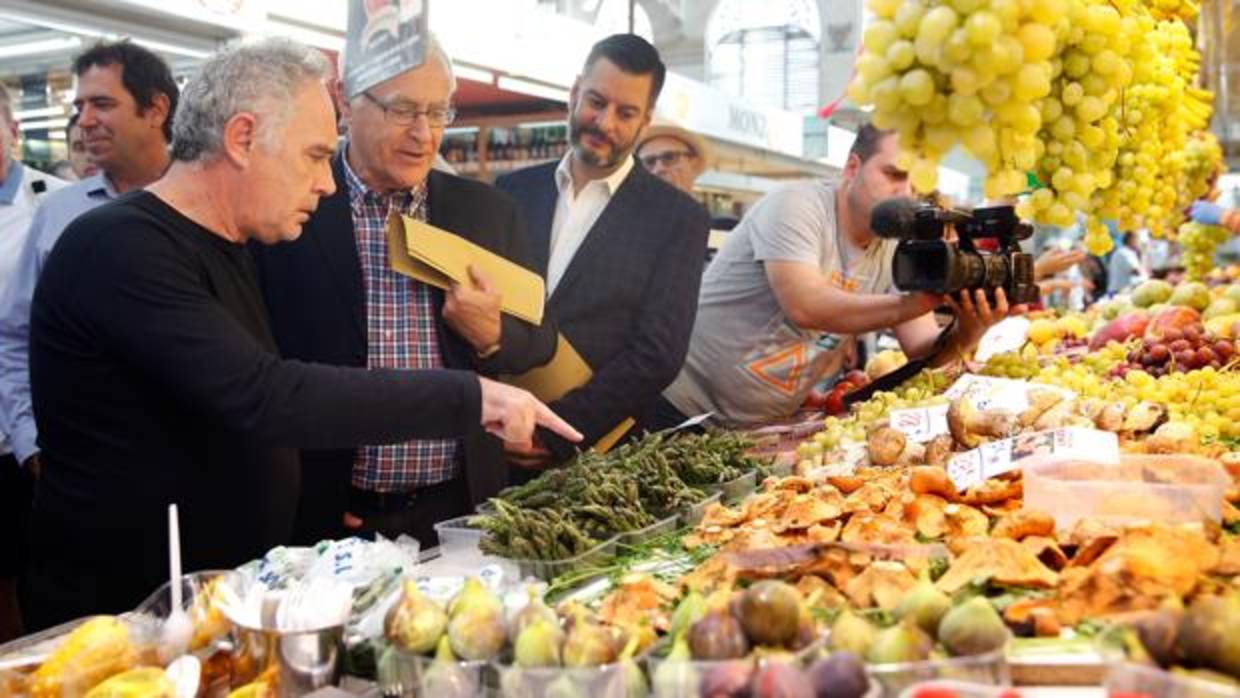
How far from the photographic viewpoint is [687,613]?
1.24 metres

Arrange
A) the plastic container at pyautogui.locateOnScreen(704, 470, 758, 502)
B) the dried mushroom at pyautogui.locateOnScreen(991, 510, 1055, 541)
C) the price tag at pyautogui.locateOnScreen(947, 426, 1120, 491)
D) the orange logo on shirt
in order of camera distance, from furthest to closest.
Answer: the orange logo on shirt → the plastic container at pyautogui.locateOnScreen(704, 470, 758, 502) → the price tag at pyautogui.locateOnScreen(947, 426, 1120, 491) → the dried mushroom at pyautogui.locateOnScreen(991, 510, 1055, 541)

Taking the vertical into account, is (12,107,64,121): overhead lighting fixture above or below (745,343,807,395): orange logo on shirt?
above

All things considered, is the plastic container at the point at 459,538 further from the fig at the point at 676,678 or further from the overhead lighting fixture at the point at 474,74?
the overhead lighting fixture at the point at 474,74

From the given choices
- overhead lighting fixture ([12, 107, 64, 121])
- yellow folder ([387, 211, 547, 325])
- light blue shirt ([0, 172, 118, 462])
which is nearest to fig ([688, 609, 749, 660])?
Result: yellow folder ([387, 211, 547, 325])

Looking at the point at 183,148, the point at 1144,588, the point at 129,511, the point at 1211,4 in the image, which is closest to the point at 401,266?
the point at 183,148

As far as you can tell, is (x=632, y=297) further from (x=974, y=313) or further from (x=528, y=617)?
(x=528, y=617)

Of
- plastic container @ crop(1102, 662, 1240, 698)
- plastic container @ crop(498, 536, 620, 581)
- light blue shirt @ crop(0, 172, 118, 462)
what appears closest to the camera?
plastic container @ crop(1102, 662, 1240, 698)

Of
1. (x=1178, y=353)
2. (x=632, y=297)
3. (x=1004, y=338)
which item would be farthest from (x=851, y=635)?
(x=1004, y=338)

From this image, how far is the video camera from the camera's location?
2.63 metres

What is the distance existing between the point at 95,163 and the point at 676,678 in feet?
9.65

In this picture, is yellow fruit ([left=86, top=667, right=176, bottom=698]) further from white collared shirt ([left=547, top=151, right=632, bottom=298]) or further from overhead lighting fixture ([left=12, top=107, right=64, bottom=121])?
overhead lighting fixture ([left=12, top=107, right=64, bottom=121])

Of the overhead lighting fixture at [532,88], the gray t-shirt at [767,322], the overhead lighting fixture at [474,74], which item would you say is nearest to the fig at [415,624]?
the gray t-shirt at [767,322]

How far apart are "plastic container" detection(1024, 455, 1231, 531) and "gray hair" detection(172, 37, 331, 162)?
1.39 meters

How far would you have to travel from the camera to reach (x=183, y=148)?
202 centimetres
